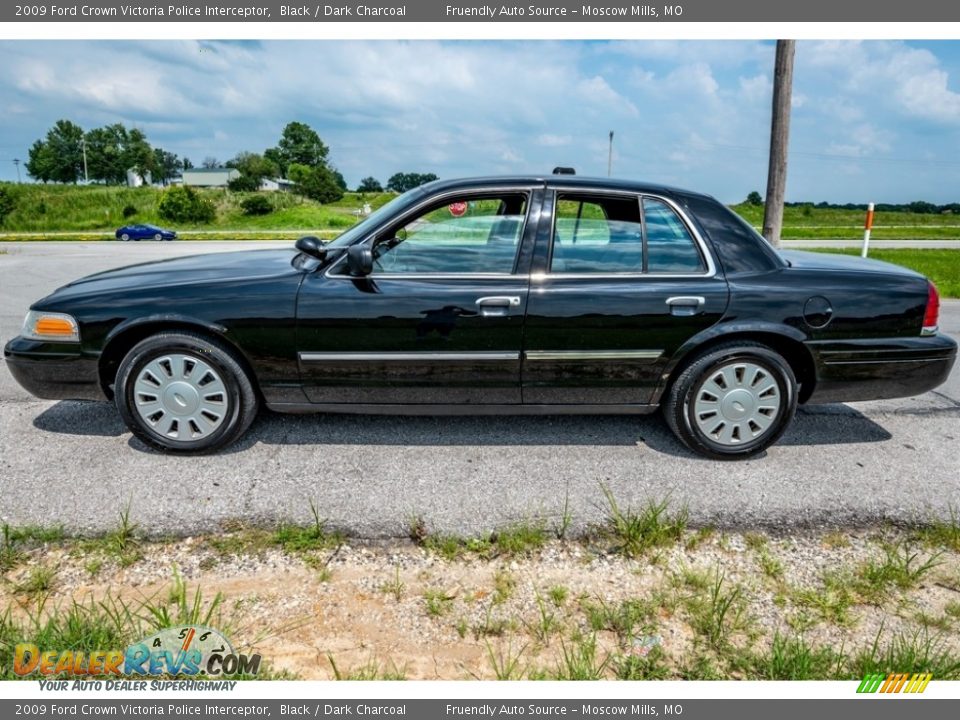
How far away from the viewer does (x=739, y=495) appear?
3.16 m

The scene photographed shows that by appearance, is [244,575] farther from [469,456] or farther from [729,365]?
[729,365]

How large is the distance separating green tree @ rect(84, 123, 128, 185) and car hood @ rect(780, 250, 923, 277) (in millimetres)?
101329

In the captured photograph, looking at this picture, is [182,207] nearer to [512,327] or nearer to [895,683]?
[512,327]

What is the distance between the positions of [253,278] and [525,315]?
1529 mm

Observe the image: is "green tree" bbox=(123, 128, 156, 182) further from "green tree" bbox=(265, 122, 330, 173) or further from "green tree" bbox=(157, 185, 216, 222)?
"green tree" bbox=(157, 185, 216, 222)

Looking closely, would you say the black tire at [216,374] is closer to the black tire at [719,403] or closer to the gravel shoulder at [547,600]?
the gravel shoulder at [547,600]

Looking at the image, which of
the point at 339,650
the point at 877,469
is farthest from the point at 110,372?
the point at 877,469

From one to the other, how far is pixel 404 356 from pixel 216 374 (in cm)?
104

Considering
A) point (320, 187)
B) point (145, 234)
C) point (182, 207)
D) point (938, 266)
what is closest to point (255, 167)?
point (320, 187)

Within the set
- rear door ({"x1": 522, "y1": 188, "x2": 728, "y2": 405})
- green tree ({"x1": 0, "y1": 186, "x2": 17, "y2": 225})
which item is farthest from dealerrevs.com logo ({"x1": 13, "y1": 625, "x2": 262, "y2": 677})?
green tree ({"x1": 0, "y1": 186, "x2": 17, "y2": 225})

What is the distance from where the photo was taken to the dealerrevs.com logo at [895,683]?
76.4 inches

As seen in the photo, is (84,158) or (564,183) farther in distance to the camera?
(84,158)

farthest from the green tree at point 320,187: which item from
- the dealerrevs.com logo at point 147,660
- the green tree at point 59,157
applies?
the dealerrevs.com logo at point 147,660

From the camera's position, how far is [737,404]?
3484 millimetres
